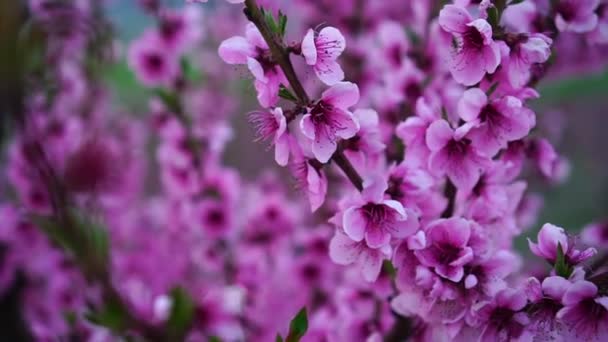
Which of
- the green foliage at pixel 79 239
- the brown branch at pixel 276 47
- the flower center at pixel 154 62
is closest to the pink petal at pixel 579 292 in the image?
the brown branch at pixel 276 47

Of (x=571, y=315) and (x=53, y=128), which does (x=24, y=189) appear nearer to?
(x=53, y=128)

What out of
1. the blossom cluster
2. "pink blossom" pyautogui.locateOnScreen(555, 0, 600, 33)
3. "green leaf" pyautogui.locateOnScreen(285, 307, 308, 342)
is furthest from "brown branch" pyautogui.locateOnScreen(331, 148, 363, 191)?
"pink blossom" pyautogui.locateOnScreen(555, 0, 600, 33)

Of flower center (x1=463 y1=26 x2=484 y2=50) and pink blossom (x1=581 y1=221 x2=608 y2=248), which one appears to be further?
pink blossom (x1=581 y1=221 x2=608 y2=248)

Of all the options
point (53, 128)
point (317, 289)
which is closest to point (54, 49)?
point (53, 128)

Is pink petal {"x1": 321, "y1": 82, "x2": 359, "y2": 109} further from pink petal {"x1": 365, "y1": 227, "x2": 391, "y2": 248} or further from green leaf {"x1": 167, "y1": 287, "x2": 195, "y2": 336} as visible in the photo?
green leaf {"x1": 167, "y1": 287, "x2": 195, "y2": 336}

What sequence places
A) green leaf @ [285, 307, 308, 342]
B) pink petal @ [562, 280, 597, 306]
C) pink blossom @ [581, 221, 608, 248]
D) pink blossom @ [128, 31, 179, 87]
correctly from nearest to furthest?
pink petal @ [562, 280, 597, 306] → green leaf @ [285, 307, 308, 342] → pink blossom @ [581, 221, 608, 248] → pink blossom @ [128, 31, 179, 87]
